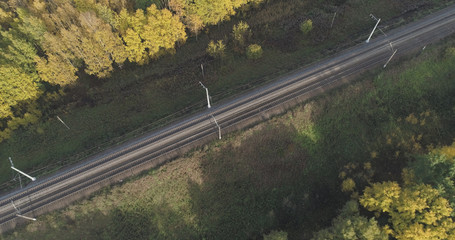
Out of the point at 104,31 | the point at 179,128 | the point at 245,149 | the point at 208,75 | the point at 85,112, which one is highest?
the point at 104,31

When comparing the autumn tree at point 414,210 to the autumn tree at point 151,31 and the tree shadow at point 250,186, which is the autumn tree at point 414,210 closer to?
the tree shadow at point 250,186

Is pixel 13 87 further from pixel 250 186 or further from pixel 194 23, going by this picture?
pixel 250 186

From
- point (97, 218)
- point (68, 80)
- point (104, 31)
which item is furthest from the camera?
point (68, 80)

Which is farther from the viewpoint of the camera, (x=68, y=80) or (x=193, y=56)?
(x=193, y=56)

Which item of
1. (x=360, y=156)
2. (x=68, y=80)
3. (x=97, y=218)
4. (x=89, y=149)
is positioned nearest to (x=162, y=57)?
(x=68, y=80)

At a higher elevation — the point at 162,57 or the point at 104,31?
the point at 104,31

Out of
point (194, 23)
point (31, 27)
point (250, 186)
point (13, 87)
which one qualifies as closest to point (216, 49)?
point (194, 23)

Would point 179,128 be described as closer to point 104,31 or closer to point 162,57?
point 162,57
